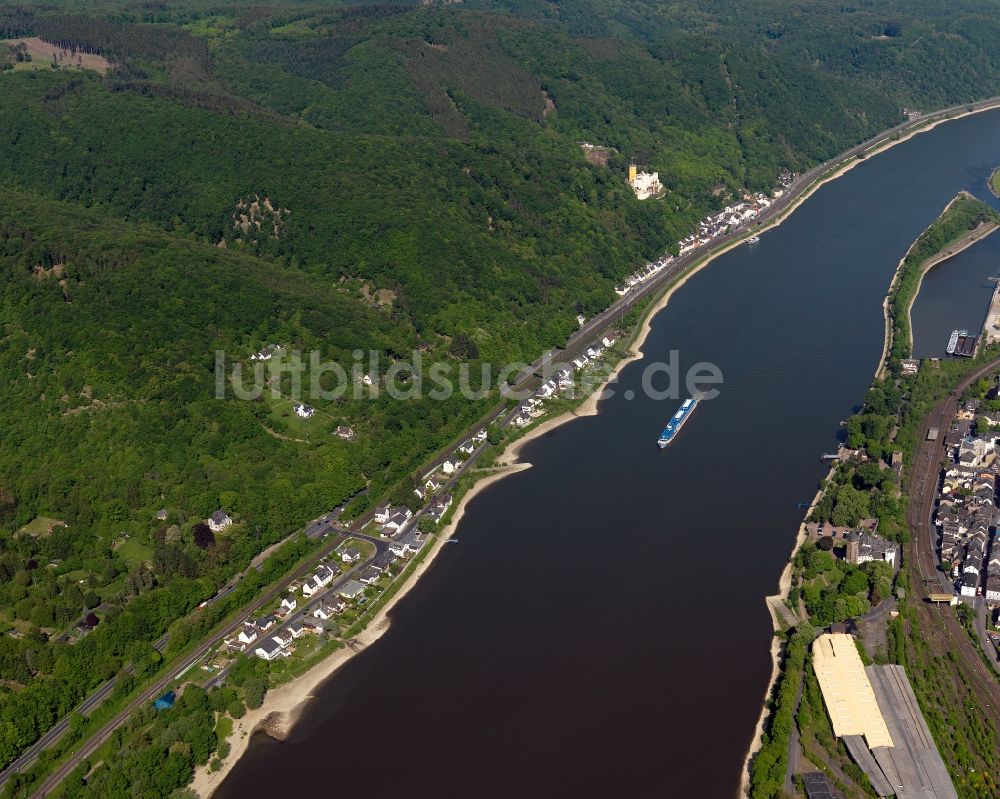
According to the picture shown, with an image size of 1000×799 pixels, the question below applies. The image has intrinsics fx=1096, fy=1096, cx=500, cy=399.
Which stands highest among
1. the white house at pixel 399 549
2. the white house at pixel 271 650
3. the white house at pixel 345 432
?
the white house at pixel 345 432

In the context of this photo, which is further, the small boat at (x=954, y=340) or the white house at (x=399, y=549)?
the small boat at (x=954, y=340)

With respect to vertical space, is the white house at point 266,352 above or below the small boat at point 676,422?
above

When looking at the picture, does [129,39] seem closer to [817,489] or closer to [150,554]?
[150,554]

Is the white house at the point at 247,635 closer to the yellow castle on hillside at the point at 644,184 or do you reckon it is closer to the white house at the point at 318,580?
the white house at the point at 318,580

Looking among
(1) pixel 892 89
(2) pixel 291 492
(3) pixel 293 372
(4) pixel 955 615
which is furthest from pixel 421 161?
(1) pixel 892 89

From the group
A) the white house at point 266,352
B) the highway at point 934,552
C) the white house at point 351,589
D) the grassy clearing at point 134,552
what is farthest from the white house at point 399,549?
the highway at point 934,552

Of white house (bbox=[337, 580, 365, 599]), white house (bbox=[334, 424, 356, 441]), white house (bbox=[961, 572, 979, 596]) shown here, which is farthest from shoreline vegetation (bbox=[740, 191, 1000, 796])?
white house (bbox=[334, 424, 356, 441])

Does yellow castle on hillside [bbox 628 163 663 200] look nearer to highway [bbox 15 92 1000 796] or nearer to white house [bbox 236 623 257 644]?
highway [bbox 15 92 1000 796]
